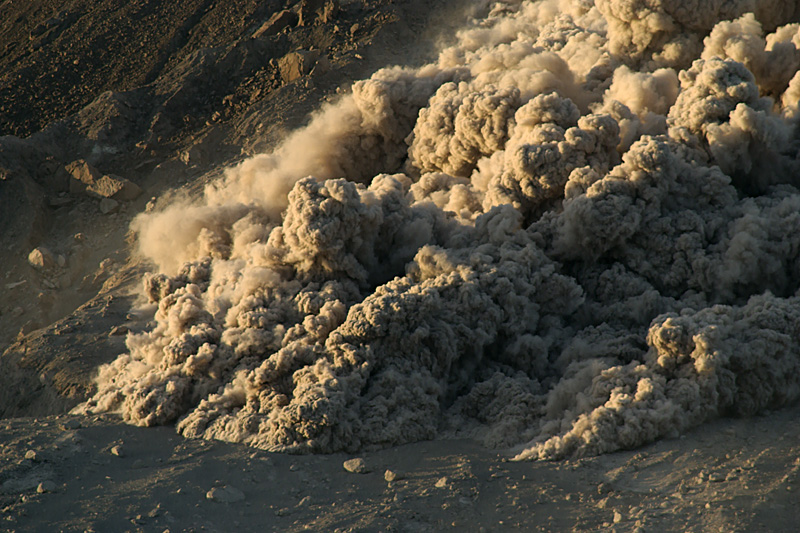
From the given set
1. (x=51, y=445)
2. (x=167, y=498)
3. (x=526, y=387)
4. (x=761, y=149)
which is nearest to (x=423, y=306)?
(x=526, y=387)

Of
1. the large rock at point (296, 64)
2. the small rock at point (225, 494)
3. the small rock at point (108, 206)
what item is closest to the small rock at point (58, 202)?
the small rock at point (108, 206)

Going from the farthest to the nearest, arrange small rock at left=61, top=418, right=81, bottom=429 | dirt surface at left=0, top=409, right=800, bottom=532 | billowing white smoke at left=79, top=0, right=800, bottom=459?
small rock at left=61, top=418, right=81, bottom=429
billowing white smoke at left=79, top=0, right=800, bottom=459
dirt surface at left=0, top=409, right=800, bottom=532

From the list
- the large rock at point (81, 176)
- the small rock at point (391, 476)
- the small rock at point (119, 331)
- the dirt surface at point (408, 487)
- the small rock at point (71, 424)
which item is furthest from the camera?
the large rock at point (81, 176)

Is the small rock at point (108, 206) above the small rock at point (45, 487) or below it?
above

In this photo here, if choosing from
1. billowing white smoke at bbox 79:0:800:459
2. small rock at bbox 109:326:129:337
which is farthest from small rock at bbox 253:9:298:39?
small rock at bbox 109:326:129:337

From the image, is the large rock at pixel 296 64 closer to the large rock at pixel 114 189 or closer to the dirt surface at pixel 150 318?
the dirt surface at pixel 150 318

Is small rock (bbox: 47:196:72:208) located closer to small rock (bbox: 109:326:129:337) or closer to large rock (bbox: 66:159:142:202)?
large rock (bbox: 66:159:142:202)

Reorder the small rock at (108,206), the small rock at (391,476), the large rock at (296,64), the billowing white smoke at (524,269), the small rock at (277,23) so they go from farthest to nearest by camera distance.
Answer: the small rock at (277,23)
the large rock at (296,64)
the small rock at (108,206)
the billowing white smoke at (524,269)
the small rock at (391,476)
